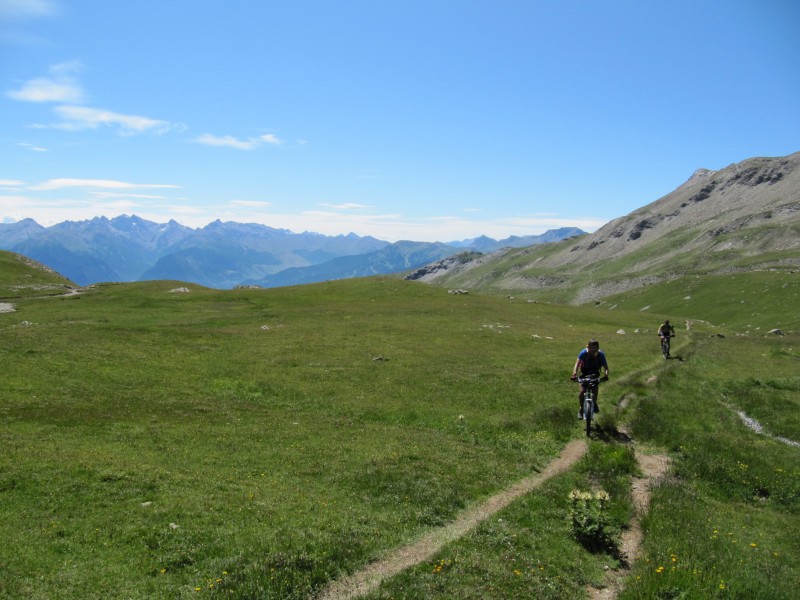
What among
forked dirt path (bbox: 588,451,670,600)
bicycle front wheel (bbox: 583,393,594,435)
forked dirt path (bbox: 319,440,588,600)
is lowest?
forked dirt path (bbox: 588,451,670,600)

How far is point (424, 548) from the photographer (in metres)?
13.5

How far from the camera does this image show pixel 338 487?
17578mm

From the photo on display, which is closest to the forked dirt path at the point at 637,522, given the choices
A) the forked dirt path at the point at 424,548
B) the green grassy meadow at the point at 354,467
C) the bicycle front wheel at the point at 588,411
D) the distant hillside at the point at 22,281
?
the green grassy meadow at the point at 354,467

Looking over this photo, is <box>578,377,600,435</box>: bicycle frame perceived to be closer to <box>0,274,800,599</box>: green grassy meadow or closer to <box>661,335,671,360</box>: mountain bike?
<box>0,274,800,599</box>: green grassy meadow

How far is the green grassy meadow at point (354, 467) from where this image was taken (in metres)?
12.2

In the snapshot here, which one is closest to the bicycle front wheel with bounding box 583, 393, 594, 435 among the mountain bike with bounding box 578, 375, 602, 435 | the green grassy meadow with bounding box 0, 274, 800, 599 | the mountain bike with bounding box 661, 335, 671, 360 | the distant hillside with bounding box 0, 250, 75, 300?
the mountain bike with bounding box 578, 375, 602, 435

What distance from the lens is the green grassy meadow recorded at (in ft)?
40.0

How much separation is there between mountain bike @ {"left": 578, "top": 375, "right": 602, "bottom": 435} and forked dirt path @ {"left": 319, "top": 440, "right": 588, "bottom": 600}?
523cm

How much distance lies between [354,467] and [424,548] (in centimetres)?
625

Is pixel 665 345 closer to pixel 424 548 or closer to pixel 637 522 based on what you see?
pixel 637 522

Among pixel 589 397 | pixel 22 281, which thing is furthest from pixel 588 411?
pixel 22 281

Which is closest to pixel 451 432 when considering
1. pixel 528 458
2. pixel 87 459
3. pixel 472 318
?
pixel 528 458

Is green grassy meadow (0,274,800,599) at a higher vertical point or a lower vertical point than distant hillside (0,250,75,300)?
lower

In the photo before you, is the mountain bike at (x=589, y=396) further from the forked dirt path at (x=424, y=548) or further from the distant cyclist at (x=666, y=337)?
the distant cyclist at (x=666, y=337)
